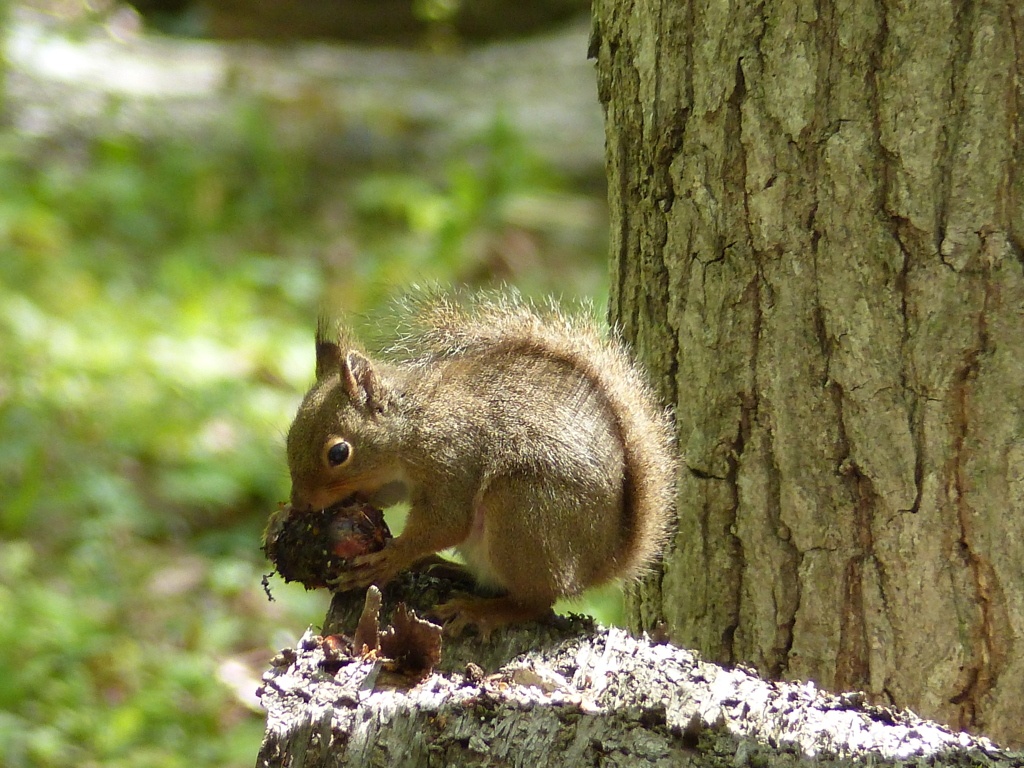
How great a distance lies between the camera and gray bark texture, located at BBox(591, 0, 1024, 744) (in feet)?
6.00

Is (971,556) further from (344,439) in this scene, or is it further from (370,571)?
(344,439)

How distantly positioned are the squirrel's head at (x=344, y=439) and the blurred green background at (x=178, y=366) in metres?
0.27

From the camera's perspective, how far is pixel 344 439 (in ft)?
7.48

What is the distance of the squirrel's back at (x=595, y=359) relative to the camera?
2.09 meters

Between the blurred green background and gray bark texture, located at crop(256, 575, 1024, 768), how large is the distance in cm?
71

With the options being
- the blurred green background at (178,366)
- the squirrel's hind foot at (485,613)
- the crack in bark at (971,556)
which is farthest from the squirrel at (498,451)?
the crack in bark at (971,556)

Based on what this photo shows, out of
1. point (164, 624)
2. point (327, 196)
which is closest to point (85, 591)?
point (164, 624)

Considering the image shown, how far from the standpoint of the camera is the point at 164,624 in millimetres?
3523

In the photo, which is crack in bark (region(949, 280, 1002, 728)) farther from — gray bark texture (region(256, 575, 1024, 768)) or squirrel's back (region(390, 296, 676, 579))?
squirrel's back (region(390, 296, 676, 579))

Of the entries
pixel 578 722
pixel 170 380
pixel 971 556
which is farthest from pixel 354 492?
pixel 170 380

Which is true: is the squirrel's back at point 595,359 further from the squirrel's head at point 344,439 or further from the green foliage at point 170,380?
the green foliage at point 170,380

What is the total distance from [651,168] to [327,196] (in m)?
4.56

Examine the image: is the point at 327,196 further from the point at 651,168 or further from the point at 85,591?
the point at 651,168

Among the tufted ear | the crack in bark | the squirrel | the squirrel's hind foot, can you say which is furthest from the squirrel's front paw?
the crack in bark
